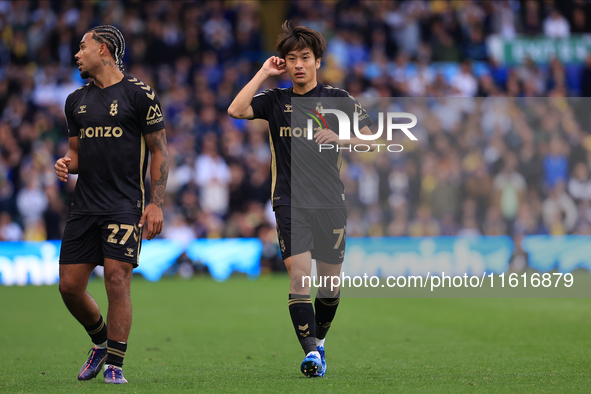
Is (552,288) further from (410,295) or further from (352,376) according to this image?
(352,376)

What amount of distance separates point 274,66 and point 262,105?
303 millimetres

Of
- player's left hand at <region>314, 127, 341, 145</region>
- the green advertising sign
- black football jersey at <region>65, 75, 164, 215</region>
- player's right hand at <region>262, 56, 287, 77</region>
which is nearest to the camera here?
black football jersey at <region>65, 75, 164, 215</region>

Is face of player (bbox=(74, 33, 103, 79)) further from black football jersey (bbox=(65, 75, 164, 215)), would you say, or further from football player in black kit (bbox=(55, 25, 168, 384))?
black football jersey (bbox=(65, 75, 164, 215))

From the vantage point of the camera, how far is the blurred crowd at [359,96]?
12961mm

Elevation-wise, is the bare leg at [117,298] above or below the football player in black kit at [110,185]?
below

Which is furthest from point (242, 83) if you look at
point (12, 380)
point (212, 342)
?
point (12, 380)

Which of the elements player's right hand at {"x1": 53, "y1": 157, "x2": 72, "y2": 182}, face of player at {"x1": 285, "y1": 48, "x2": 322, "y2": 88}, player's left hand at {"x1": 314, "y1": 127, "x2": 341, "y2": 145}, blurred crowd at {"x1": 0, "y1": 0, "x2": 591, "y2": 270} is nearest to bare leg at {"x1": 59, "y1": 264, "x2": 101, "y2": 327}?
player's right hand at {"x1": 53, "y1": 157, "x2": 72, "y2": 182}

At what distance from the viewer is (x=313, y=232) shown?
551cm

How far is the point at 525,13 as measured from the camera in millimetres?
21266

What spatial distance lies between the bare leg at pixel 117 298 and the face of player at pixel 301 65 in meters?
1.80

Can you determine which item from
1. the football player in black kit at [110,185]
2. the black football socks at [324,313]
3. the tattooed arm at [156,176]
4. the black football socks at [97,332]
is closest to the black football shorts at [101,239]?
the football player in black kit at [110,185]

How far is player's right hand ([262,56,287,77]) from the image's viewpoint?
5.49 metres

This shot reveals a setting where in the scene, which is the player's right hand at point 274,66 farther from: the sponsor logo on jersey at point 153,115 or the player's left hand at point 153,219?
the player's left hand at point 153,219

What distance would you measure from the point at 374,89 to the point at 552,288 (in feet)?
24.8
